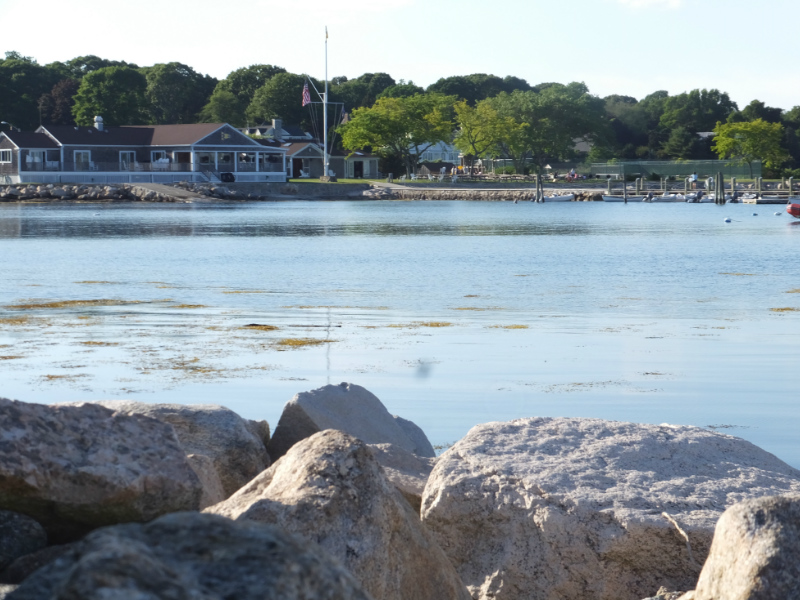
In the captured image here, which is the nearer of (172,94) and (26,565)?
(26,565)

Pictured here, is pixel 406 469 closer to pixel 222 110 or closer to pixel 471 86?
pixel 222 110

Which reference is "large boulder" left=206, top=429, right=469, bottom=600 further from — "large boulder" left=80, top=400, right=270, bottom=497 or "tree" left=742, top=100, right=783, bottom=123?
"tree" left=742, top=100, right=783, bottom=123

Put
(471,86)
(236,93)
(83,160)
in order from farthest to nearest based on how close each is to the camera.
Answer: (471,86)
(236,93)
(83,160)

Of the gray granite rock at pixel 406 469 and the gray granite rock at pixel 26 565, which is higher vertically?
the gray granite rock at pixel 26 565

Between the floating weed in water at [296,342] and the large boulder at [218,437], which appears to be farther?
the floating weed in water at [296,342]

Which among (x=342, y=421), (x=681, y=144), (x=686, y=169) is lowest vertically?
(x=342, y=421)

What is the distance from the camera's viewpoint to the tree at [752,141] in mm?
100750

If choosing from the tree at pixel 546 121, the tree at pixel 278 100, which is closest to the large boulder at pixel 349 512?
the tree at pixel 546 121

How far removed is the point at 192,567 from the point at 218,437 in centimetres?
329

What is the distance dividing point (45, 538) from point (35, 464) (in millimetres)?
277

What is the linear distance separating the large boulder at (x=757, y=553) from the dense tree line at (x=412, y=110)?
97.1 m

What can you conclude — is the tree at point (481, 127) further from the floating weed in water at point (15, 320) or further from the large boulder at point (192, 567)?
the large boulder at point (192, 567)

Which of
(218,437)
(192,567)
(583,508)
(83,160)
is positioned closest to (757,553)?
(583,508)

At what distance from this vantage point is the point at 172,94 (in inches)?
4759
